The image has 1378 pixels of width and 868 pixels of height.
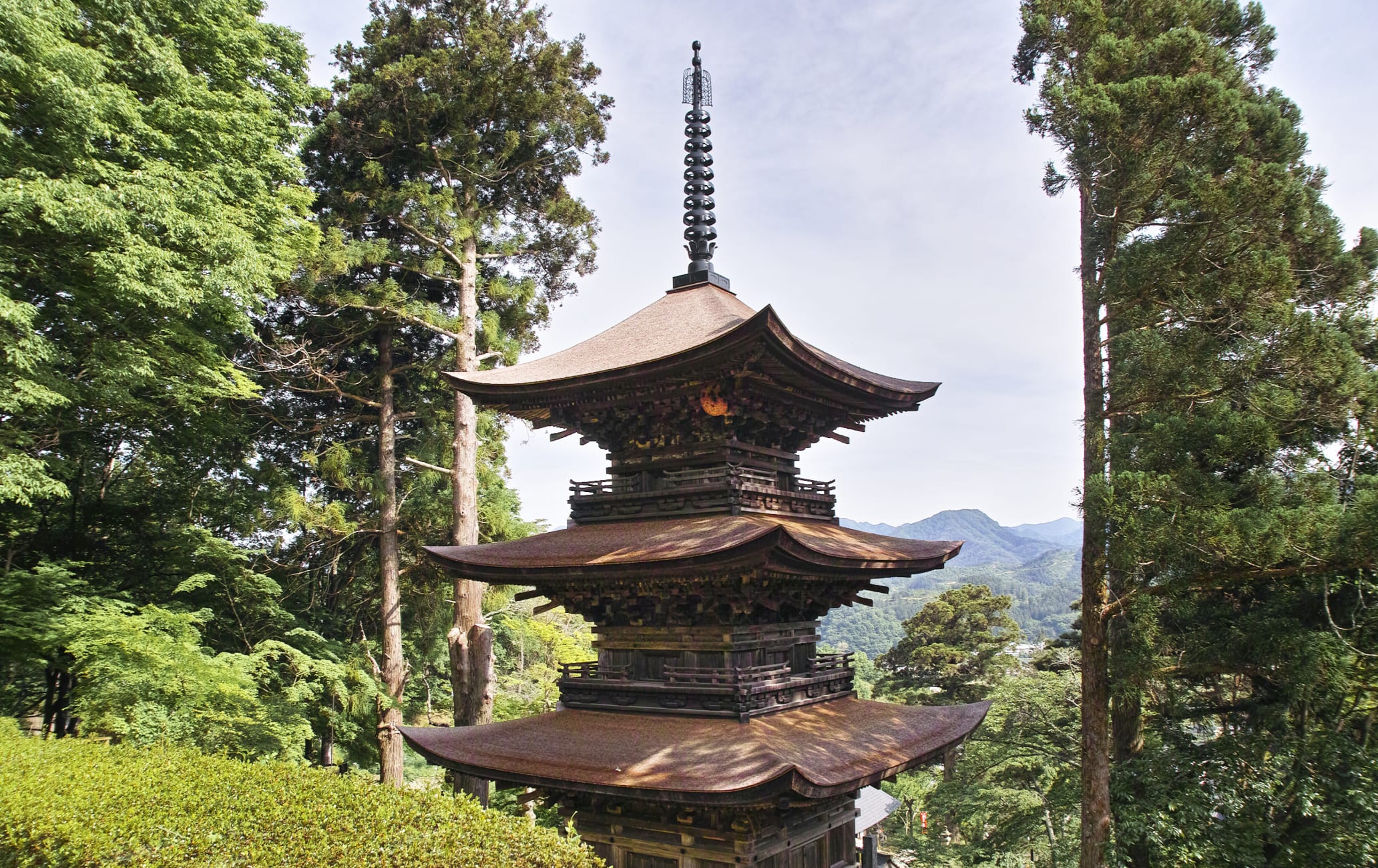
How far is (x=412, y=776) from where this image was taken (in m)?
22.0

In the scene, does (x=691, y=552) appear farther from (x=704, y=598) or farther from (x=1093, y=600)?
(x=1093, y=600)

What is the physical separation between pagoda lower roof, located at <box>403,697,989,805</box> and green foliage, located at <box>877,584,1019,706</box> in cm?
2419

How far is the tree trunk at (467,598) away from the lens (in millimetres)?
15359

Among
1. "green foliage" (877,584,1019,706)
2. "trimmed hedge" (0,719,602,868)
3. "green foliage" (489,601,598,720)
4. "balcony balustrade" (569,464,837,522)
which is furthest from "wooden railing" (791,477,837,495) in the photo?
"green foliage" (877,584,1019,706)

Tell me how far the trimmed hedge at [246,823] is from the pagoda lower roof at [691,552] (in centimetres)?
287

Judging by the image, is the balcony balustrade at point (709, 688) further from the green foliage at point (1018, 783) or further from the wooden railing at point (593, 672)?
the green foliage at point (1018, 783)

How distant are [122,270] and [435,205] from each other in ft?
24.4

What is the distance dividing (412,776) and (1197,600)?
21.0m

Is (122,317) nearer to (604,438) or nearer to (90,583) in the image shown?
(90,583)

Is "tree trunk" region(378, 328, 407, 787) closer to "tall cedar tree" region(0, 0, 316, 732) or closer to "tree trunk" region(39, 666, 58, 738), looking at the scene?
"tall cedar tree" region(0, 0, 316, 732)

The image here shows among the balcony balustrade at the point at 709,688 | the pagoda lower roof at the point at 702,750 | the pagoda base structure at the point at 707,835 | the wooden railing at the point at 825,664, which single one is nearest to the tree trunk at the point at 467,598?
the pagoda lower roof at the point at 702,750

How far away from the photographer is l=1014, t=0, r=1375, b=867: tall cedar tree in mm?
8602

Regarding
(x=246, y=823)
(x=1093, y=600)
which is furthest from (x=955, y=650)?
(x=246, y=823)

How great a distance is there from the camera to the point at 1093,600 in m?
10.6
